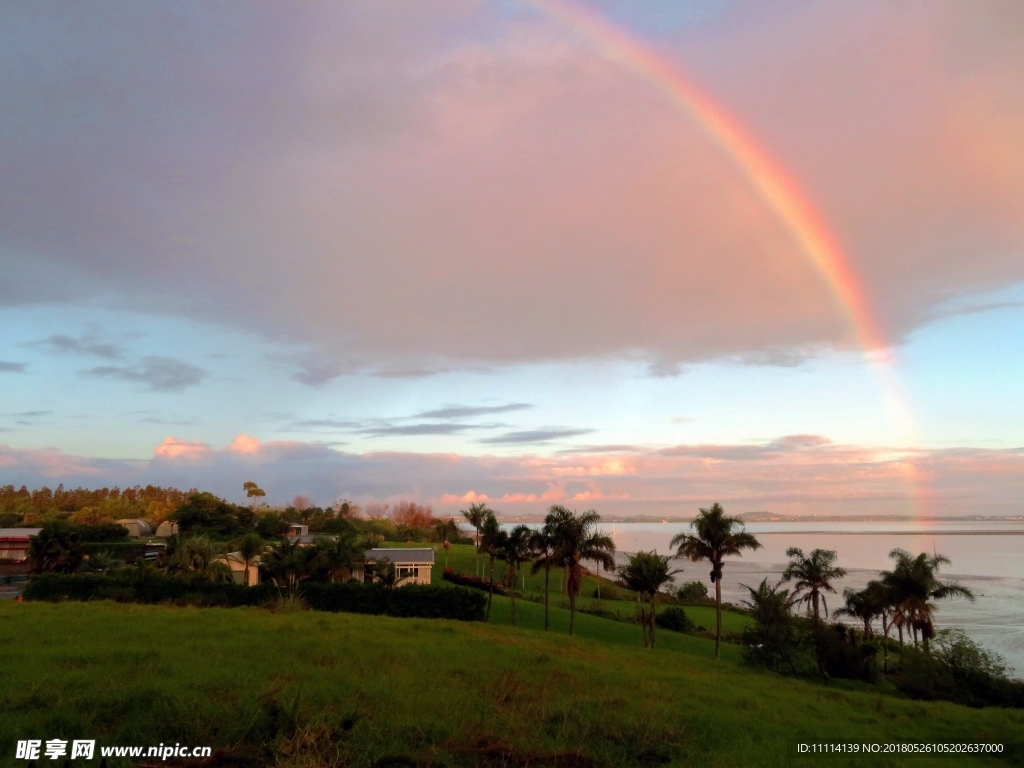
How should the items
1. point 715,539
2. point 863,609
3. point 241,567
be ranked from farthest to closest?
point 241,567, point 863,609, point 715,539

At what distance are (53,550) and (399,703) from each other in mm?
46905

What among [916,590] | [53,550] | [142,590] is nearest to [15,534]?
[53,550]

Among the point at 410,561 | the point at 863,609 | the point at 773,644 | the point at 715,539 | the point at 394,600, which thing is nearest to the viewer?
the point at 773,644

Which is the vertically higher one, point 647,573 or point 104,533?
point 647,573

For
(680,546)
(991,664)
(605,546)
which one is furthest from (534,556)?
(991,664)

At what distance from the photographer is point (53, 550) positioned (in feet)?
159

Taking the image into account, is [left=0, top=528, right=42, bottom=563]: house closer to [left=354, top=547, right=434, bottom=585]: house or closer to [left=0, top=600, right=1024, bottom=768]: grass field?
[left=354, top=547, right=434, bottom=585]: house

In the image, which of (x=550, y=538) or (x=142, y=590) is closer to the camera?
(x=142, y=590)

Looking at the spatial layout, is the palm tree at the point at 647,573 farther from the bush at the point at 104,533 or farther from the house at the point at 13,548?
the bush at the point at 104,533

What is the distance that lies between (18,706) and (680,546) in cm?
3928

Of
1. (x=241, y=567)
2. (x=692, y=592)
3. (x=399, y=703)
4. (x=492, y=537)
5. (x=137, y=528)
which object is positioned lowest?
(x=692, y=592)

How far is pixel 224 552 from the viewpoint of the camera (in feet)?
191

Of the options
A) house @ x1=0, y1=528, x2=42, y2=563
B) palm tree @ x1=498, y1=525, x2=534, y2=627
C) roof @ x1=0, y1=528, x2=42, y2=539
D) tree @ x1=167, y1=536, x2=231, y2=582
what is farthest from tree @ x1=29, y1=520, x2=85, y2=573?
palm tree @ x1=498, y1=525, x2=534, y2=627

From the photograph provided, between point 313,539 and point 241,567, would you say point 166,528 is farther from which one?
point 241,567
